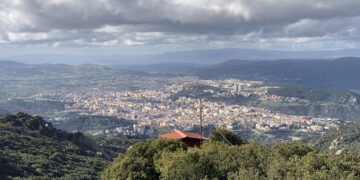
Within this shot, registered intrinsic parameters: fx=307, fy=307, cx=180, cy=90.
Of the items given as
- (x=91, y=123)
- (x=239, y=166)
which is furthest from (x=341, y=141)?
(x=91, y=123)

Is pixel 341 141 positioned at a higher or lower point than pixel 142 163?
lower

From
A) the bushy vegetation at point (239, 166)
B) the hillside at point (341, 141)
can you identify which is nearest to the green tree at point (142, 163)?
the bushy vegetation at point (239, 166)

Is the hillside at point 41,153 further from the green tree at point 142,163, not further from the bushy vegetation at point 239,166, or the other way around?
the bushy vegetation at point 239,166

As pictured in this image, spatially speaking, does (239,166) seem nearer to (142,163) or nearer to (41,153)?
(142,163)

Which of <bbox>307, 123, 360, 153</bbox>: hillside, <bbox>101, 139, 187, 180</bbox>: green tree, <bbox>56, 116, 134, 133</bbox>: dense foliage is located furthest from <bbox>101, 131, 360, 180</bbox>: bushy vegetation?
<bbox>56, 116, 134, 133</bbox>: dense foliage

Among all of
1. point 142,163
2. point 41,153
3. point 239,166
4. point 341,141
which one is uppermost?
point 239,166

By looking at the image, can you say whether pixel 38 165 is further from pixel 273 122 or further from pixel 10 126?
pixel 273 122

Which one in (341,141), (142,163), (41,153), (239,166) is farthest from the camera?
(341,141)

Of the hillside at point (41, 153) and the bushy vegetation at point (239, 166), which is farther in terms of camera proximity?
the hillside at point (41, 153)

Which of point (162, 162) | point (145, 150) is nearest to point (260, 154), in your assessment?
point (162, 162)
